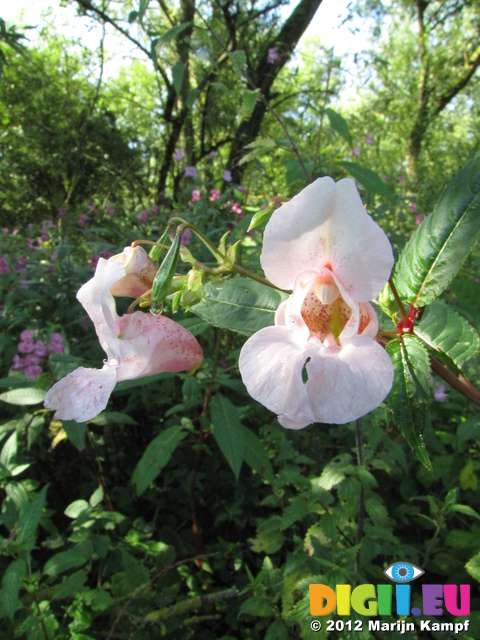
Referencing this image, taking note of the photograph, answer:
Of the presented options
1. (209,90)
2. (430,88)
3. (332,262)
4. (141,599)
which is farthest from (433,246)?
(430,88)

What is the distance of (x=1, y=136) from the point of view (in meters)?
9.96

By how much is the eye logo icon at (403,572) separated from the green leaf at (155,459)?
79 cm

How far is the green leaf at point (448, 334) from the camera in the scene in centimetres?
76

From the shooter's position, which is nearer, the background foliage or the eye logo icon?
the background foliage

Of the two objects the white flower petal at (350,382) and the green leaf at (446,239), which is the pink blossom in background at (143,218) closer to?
the green leaf at (446,239)

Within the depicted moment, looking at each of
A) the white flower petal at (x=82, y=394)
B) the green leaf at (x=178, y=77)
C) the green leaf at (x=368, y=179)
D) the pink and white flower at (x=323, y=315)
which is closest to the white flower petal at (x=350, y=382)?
the pink and white flower at (x=323, y=315)

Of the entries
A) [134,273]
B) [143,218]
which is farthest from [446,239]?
[143,218]

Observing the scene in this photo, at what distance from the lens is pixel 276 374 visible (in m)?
0.63

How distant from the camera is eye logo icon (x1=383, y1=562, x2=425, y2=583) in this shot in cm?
128

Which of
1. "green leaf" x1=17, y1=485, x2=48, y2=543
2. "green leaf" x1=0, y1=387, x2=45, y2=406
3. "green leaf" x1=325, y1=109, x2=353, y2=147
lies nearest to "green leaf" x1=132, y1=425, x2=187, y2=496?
"green leaf" x1=17, y1=485, x2=48, y2=543

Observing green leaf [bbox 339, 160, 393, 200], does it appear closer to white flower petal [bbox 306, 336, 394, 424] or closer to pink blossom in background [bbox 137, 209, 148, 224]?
white flower petal [bbox 306, 336, 394, 424]

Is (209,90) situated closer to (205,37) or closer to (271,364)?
(205,37)

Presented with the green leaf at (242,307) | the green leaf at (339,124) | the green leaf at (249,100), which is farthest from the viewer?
the green leaf at (339,124)

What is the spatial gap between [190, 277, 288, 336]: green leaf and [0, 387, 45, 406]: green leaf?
3.23 feet
